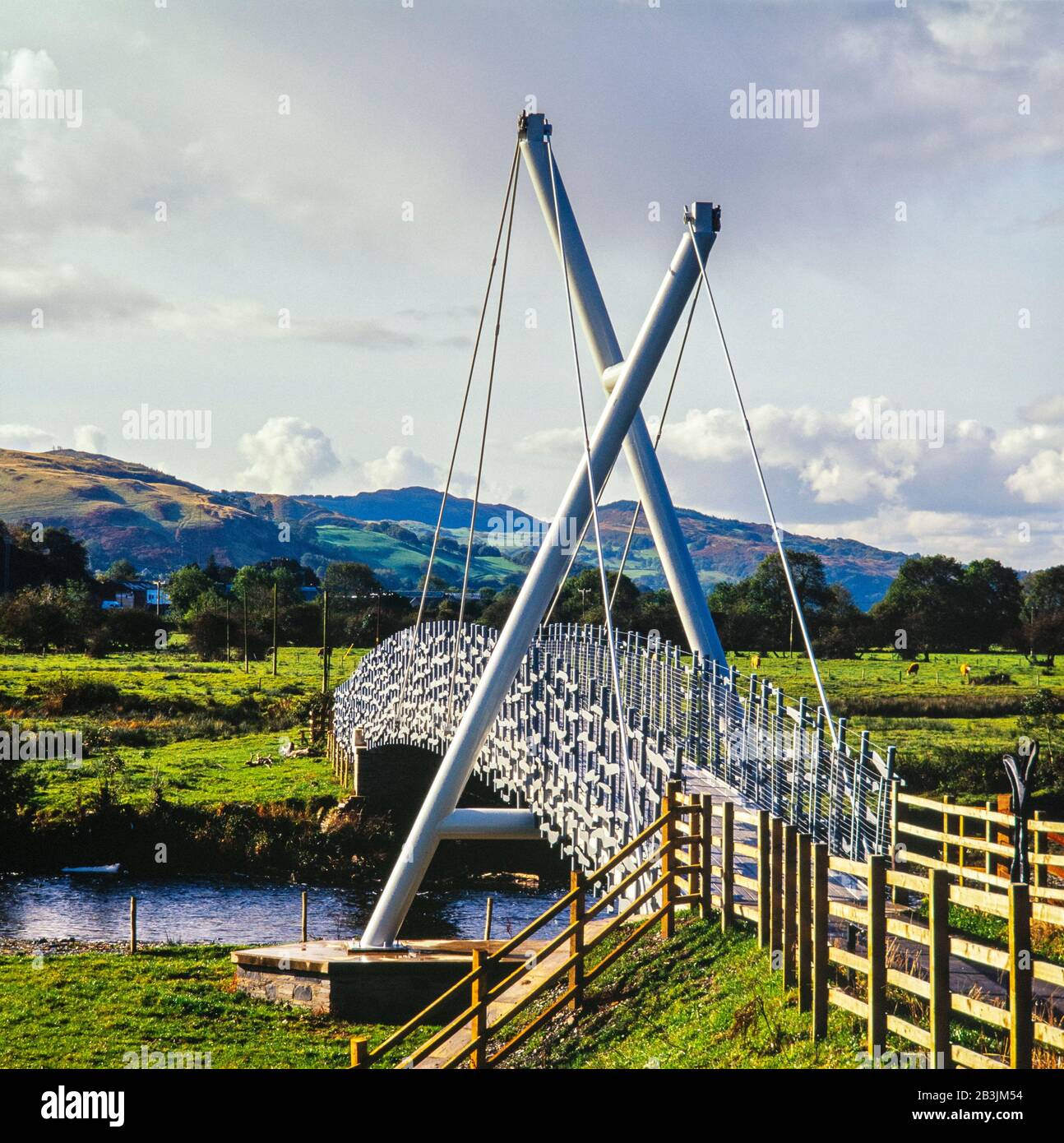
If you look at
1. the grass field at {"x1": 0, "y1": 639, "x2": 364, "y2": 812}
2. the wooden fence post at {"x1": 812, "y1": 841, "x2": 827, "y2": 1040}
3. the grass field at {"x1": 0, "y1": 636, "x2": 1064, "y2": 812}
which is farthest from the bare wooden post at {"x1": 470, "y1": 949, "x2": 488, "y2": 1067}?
the grass field at {"x1": 0, "y1": 639, "x2": 364, "y2": 812}

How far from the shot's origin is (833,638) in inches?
3219

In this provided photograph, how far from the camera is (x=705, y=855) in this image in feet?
43.4

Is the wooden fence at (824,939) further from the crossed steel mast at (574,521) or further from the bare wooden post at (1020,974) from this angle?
the crossed steel mast at (574,521)

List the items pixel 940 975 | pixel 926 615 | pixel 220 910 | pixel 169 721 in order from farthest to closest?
pixel 926 615 → pixel 169 721 → pixel 220 910 → pixel 940 975

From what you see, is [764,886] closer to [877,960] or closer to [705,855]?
[705,855]

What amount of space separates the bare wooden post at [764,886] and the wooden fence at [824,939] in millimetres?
15

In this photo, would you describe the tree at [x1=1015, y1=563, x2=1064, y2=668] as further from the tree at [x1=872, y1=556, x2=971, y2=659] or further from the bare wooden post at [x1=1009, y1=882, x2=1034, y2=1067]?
the bare wooden post at [x1=1009, y1=882, x2=1034, y2=1067]

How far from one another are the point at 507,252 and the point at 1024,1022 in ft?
49.7

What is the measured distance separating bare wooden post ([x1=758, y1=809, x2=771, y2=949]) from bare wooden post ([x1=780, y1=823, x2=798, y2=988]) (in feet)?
1.78

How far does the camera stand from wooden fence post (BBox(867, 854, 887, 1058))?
8641mm

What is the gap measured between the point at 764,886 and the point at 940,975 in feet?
11.4

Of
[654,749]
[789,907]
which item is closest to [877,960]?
[789,907]

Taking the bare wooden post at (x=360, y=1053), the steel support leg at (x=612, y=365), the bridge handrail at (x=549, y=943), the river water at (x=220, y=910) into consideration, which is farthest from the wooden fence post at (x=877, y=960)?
the river water at (x=220, y=910)
